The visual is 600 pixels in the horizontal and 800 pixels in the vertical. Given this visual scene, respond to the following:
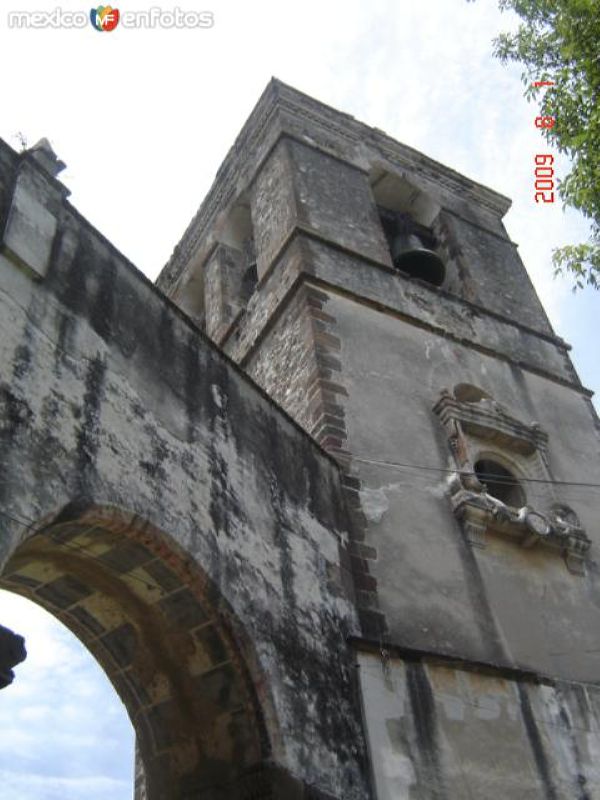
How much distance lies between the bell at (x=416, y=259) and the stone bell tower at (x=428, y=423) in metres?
0.03

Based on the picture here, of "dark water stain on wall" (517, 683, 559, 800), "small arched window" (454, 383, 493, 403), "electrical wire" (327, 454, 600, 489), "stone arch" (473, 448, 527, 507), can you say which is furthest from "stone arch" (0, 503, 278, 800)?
"small arched window" (454, 383, 493, 403)

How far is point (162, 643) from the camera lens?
203 inches

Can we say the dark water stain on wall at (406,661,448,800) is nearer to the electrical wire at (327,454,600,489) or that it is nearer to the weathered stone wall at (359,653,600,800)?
the weathered stone wall at (359,653,600,800)

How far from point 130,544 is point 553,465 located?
→ 5225mm

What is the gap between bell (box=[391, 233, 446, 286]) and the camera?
10.8 metres

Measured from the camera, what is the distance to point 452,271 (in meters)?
11.2

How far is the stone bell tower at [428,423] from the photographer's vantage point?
5898mm

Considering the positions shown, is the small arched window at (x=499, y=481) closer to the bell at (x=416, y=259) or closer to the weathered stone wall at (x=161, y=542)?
the weathered stone wall at (x=161, y=542)

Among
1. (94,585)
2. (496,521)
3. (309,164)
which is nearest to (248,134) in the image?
(309,164)

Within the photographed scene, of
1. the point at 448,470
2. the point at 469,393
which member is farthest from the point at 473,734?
the point at 469,393

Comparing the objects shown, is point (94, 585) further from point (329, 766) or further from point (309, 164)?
point (309, 164)

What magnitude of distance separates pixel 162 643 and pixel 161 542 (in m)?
0.79

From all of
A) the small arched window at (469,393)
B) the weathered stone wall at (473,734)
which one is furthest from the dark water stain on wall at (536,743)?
the small arched window at (469,393)

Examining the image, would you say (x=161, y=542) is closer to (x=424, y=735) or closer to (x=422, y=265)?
(x=424, y=735)
